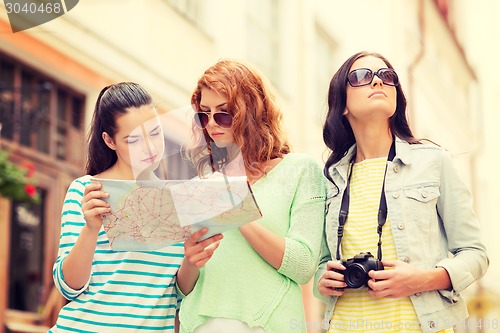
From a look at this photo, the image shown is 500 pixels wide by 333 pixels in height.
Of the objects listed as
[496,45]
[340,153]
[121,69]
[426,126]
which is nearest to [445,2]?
[496,45]

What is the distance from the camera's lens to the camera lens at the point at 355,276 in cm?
228

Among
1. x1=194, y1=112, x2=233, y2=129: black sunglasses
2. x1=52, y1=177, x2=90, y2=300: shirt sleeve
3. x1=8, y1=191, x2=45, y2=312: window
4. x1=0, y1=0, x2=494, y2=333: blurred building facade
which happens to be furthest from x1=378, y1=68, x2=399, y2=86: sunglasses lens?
x1=8, y1=191, x2=45, y2=312: window

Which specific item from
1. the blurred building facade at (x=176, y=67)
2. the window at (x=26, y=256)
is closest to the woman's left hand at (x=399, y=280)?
the blurred building facade at (x=176, y=67)

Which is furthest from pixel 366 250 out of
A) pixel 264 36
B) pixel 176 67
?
pixel 264 36

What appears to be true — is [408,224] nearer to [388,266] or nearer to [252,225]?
[388,266]

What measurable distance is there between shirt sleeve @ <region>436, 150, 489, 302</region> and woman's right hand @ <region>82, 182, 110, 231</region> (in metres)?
0.92

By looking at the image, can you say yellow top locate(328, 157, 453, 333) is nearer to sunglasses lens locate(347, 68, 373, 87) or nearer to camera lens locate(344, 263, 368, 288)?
camera lens locate(344, 263, 368, 288)

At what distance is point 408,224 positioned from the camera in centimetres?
236

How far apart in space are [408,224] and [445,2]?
36.4ft

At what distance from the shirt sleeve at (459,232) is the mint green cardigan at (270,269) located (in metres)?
0.36

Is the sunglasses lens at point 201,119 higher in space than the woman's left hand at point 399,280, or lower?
higher

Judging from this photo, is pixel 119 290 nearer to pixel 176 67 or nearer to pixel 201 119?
pixel 201 119

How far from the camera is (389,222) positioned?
2.38 meters

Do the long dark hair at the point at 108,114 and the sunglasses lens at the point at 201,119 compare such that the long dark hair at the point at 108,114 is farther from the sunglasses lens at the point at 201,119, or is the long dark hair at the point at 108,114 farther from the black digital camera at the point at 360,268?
the black digital camera at the point at 360,268
